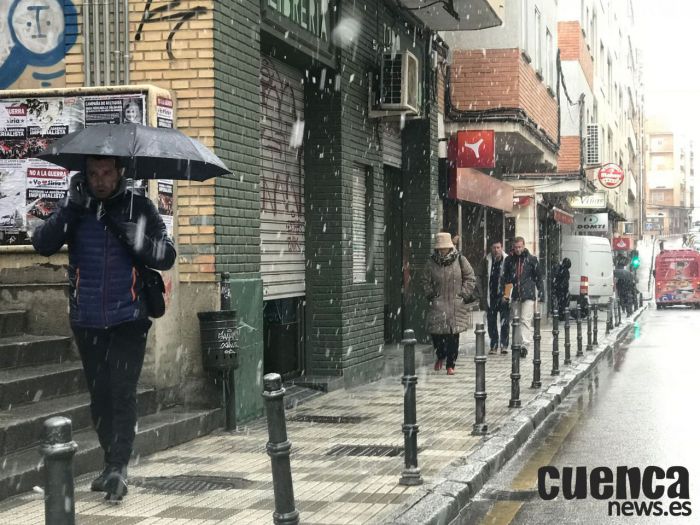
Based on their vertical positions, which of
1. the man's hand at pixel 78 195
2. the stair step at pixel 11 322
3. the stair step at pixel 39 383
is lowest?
the stair step at pixel 39 383

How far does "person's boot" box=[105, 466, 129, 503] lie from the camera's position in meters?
6.32

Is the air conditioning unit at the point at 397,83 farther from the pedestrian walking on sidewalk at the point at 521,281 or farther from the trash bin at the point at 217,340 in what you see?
the trash bin at the point at 217,340

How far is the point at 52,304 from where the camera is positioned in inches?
353

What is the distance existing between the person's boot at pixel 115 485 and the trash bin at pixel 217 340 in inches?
107

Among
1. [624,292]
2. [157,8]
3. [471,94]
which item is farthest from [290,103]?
[624,292]

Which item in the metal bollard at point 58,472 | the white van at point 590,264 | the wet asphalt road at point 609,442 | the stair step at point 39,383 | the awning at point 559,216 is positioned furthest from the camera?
the awning at point 559,216

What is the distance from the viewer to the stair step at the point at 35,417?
271 inches

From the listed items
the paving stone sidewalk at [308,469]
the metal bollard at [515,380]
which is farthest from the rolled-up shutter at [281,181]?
the metal bollard at [515,380]

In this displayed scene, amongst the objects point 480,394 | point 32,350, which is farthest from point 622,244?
point 32,350

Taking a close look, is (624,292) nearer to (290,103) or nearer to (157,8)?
(290,103)

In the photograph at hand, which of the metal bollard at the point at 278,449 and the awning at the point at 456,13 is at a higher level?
the awning at the point at 456,13

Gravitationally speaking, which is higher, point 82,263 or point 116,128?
point 116,128

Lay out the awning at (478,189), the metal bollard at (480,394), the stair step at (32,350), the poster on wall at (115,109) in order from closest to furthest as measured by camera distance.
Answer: the stair step at (32,350) < the poster on wall at (115,109) < the metal bollard at (480,394) < the awning at (478,189)

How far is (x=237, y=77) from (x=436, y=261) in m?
5.79
